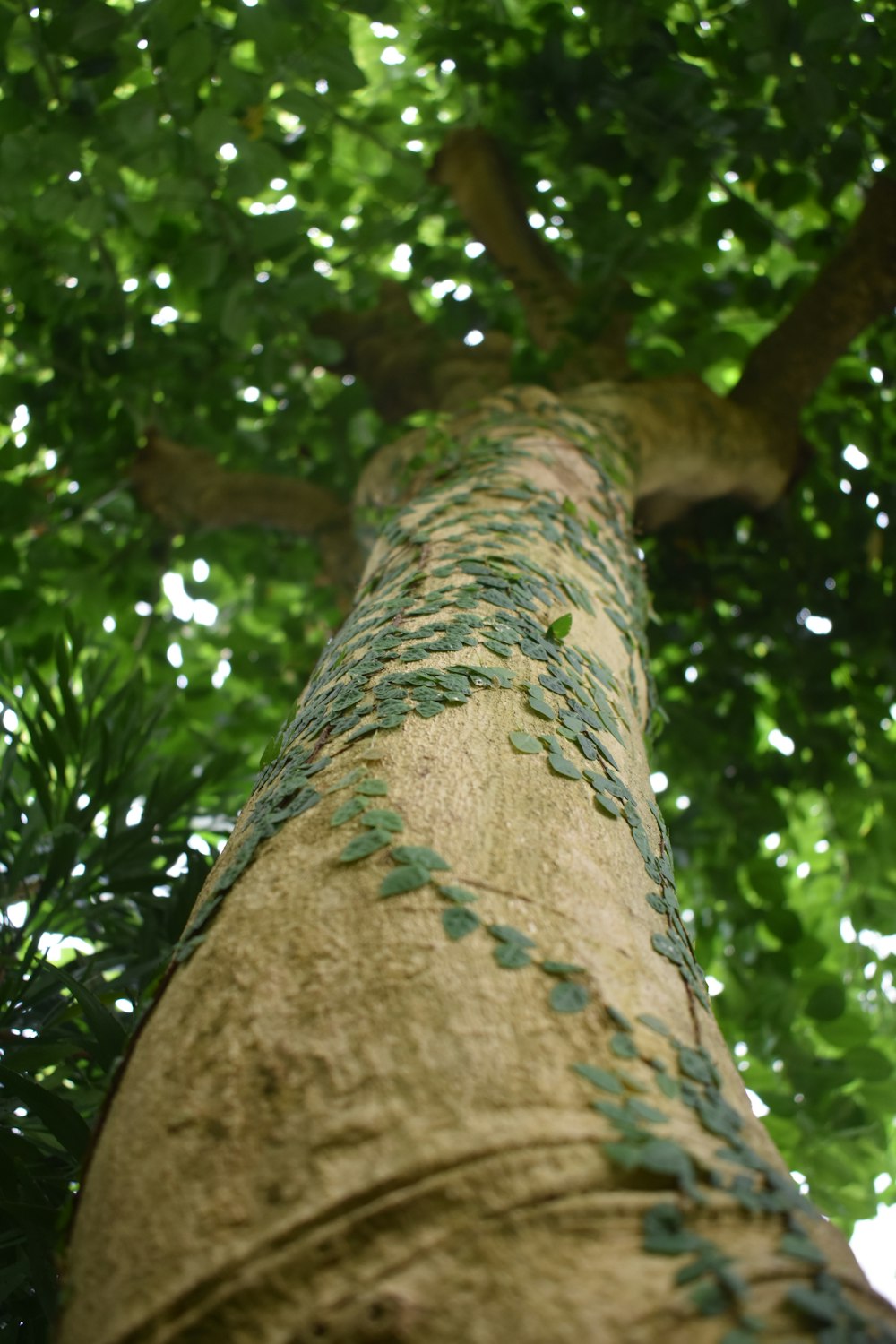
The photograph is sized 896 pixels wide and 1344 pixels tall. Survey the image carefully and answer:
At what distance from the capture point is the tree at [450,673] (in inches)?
→ 23.5

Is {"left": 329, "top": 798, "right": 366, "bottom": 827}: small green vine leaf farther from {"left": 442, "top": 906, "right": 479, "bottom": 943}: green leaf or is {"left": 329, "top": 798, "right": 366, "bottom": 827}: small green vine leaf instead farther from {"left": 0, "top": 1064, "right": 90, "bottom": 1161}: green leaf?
{"left": 0, "top": 1064, "right": 90, "bottom": 1161}: green leaf

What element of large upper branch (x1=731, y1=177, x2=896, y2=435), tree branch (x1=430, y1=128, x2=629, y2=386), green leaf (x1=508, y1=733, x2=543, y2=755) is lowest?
green leaf (x1=508, y1=733, x2=543, y2=755)

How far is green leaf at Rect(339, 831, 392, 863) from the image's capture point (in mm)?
828

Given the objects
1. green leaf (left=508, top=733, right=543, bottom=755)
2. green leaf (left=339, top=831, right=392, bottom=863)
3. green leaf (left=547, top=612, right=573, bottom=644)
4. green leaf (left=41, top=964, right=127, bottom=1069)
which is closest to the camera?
green leaf (left=339, top=831, right=392, bottom=863)

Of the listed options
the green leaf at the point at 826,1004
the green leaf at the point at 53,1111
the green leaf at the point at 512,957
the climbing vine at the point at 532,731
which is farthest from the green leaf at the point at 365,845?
the green leaf at the point at 826,1004

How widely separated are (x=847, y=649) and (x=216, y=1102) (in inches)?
114

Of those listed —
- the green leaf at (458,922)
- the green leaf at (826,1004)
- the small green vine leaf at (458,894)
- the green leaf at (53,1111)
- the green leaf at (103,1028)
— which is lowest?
the green leaf at (53,1111)

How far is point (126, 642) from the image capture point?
3.25 meters

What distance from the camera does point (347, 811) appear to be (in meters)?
0.89

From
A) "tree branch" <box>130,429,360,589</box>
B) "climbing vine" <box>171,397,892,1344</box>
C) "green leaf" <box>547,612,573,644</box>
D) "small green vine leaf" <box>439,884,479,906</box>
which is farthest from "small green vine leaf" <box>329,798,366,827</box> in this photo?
"tree branch" <box>130,429,360,589</box>

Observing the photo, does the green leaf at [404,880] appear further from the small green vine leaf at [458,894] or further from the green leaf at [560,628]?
the green leaf at [560,628]

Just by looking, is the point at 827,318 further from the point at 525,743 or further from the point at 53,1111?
the point at 53,1111

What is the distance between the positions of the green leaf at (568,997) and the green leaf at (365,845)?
0.19m

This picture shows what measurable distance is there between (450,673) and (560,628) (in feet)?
0.82
